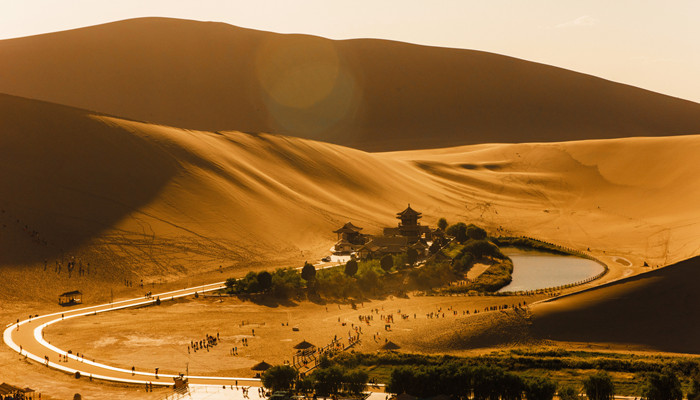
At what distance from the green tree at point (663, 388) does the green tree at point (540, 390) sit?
402 cm

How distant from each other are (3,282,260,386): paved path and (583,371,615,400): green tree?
1579 cm

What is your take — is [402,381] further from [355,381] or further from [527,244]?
[527,244]

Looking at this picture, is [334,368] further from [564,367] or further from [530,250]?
[530,250]

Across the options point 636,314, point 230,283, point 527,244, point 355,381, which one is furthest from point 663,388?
point 527,244

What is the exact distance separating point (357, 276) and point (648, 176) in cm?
6212

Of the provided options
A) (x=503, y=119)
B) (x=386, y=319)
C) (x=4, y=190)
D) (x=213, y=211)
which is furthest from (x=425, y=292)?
(x=503, y=119)

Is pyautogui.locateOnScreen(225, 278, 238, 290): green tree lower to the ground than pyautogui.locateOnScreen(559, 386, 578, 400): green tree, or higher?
higher

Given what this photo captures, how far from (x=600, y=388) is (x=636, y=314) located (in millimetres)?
12832

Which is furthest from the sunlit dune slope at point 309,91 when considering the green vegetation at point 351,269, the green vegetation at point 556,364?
the green vegetation at point 556,364

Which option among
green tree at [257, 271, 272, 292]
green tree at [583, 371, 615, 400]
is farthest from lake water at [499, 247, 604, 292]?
green tree at [583, 371, 615, 400]

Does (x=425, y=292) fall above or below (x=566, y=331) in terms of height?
above

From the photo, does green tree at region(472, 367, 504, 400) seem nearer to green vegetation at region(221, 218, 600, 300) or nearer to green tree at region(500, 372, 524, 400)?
green tree at region(500, 372, 524, 400)

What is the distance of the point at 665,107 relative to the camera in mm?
190250

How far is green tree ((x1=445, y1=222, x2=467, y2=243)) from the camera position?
7356cm
